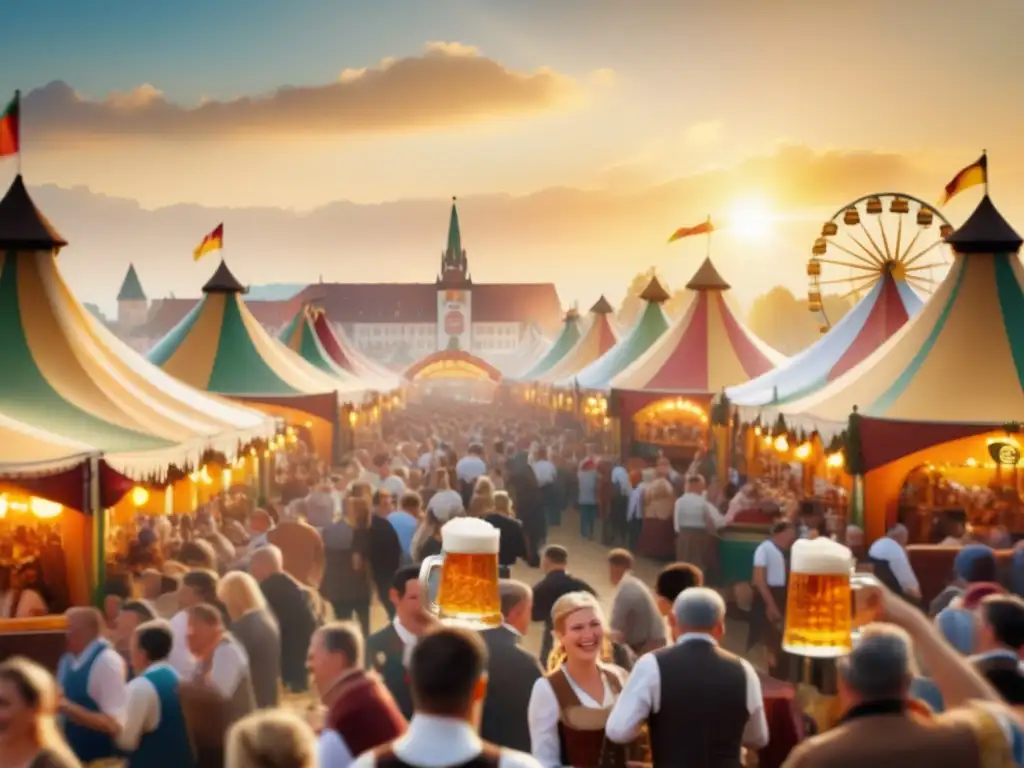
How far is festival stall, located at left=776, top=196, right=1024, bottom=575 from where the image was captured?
11023 millimetres

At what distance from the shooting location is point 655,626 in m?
6.14

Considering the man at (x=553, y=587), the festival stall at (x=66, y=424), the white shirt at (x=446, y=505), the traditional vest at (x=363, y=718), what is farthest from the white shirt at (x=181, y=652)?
the white shirt at (x=446, y=505)

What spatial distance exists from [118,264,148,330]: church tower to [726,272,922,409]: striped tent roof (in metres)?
109

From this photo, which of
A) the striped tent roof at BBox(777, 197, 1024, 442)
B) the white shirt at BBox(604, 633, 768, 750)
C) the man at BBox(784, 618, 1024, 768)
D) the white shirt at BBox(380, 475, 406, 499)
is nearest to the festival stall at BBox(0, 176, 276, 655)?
the white shirt at BBox(380, 475, 406, 499)

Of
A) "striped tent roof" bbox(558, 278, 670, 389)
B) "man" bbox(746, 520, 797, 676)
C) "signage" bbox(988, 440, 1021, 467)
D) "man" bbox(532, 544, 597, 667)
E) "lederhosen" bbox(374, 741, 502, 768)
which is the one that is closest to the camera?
"lederhosen" bbox(374, 741, 502, 768)

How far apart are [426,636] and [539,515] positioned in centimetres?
1008

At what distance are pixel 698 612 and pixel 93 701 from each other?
2379 mm

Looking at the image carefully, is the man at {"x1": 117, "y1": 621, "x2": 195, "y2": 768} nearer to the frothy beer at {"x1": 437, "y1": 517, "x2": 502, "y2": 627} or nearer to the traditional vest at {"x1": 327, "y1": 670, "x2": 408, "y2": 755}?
the traditional vest at {"x1": 327, "y1": 670, "x2": 408, "y2": 755}

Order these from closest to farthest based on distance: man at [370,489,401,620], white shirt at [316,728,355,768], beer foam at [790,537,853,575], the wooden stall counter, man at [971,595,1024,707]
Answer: white shirt at [316,728,355,768] → beer foam at [790,537,853,575] → man at [971,595,1024,707] → the wooden stall counter → man at [370,489,401,620]

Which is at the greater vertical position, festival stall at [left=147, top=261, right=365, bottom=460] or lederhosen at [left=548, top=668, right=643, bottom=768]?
festival stall at [left=147, top=261, right=365, bottom=460]

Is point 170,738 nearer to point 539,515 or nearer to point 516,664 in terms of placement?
point 516,664

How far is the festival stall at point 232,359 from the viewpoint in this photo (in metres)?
18.1

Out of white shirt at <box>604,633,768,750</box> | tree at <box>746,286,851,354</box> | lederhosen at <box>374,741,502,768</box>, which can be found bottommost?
white shirt at <box>604,633,768,750</box>

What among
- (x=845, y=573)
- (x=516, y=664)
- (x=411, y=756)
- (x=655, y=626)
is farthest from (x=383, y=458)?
(x=411, y=756)
